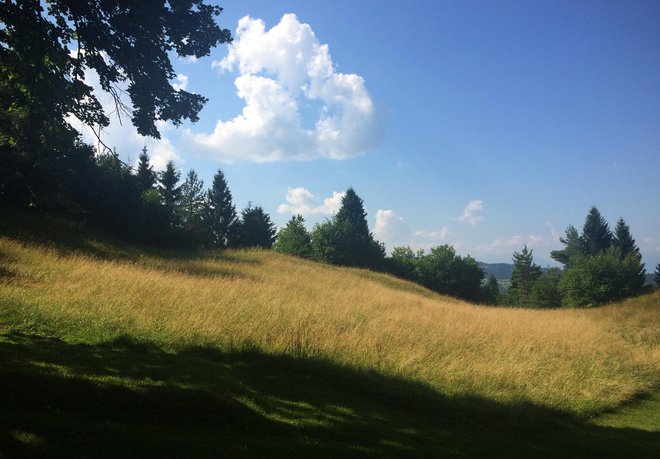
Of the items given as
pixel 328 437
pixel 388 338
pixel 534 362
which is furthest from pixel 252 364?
pixel 534 362

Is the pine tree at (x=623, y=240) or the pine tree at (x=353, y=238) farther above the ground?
the pine tree at (x=623, y=240)

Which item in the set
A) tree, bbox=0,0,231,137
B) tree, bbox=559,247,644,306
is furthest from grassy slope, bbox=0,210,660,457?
tree, bbox=559,247,644,306

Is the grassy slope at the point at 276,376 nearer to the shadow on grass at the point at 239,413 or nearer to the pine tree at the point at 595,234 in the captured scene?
the shadow on grass at the point at 239,413

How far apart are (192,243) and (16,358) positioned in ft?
98.1

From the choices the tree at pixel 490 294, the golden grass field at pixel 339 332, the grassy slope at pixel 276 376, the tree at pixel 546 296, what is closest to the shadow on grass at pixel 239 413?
the grassy slope at pixel 276 376

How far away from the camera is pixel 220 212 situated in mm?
72188

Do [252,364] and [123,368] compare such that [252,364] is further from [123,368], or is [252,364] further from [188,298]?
[188,298]

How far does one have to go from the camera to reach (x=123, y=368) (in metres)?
6.63

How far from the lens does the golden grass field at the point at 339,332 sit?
9250 millimetres

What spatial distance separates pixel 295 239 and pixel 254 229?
8.77 m

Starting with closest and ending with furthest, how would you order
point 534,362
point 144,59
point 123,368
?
point 123,368 → point 144,59 → point 534,362

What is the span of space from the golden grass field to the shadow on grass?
28.4 inches

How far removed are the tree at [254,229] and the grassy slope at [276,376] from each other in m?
54.1

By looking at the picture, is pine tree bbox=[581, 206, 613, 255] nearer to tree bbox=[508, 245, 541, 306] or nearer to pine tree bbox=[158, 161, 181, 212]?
tree bbox=[508, 245, 541, 306]
